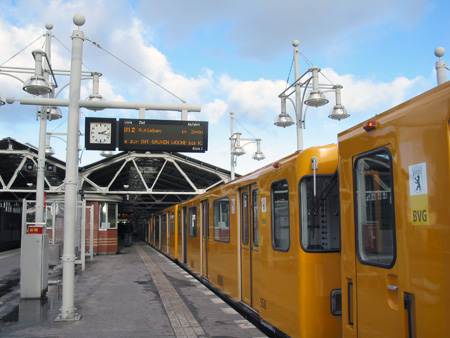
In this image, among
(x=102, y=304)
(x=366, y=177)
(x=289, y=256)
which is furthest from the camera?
(x=102, y=304)

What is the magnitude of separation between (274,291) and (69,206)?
3946mm

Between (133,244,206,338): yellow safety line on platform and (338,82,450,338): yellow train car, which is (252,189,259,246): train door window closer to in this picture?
(133,244,206,338): yellow safety line on platform

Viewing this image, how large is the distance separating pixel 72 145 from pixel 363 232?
5612 mm

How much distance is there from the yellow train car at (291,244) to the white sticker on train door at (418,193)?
1.60 meters

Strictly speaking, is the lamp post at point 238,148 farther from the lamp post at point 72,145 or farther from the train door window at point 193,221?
the lamp post at point 72,145

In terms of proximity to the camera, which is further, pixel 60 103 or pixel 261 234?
pixel 60 103

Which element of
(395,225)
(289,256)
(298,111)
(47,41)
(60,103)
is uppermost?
(47,41)

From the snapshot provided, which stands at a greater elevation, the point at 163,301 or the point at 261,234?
the point at 261,234

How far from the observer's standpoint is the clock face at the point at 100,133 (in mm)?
7898

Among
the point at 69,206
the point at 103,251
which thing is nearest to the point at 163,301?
the point at 69,206

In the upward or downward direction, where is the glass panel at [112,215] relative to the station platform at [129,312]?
upward

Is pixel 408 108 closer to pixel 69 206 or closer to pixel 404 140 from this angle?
pixel 404 140

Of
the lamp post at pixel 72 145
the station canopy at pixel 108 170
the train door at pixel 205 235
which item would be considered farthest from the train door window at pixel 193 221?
the station canopy at pixel 108 170

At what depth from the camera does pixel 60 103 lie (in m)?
8.00
